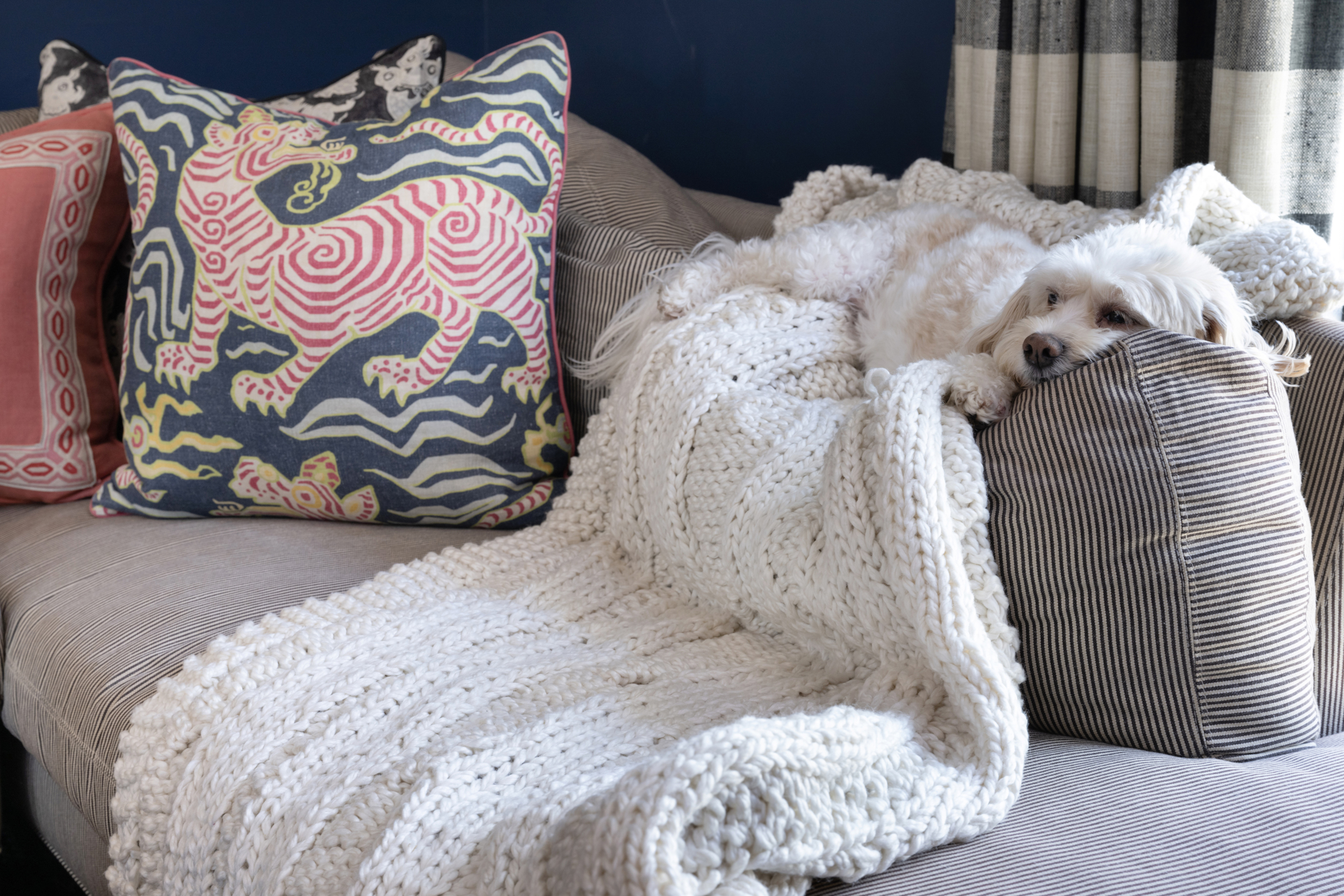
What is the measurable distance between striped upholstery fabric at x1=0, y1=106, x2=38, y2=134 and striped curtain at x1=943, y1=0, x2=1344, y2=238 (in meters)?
1.73

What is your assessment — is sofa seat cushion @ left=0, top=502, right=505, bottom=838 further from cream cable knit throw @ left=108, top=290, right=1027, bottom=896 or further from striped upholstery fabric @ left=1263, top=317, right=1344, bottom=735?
striped upholstery fabric @ left=1263, top=317, right=1344, bottom=735

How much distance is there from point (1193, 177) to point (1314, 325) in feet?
0.77

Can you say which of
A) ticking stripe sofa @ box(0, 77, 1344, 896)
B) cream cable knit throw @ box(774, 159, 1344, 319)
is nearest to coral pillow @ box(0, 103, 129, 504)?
ticking stripe sofa @ box(0, 77, 1344, 896)

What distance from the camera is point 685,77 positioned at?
2455 mm

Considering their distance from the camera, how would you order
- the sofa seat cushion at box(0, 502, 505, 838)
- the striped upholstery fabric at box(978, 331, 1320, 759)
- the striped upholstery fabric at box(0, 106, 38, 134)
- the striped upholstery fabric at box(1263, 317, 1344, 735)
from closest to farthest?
1. the striped upholstery fabric at box(978, 331, 1320, 759)
2. the striped upholstery fabric at box(1263, 317, 1344, 735)
3. the sofa seat cushion at box(0, 502, 505, 838)
4. the striped upholstery fabric at box(0, 106, 38, 134)

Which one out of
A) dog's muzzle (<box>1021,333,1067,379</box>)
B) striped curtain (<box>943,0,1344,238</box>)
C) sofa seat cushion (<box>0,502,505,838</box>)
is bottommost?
sofa seat cushion (<box>0,502,505,838</box>)

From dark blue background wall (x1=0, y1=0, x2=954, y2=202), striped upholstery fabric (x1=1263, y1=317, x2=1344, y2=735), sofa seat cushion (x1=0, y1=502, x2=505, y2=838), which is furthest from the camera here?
dark blue background wall (x1=0, y1=0, x2=954, y2=202)

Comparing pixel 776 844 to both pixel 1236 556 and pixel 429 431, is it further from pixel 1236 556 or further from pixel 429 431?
pixel 429 431

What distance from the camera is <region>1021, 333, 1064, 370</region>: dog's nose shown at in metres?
0.97

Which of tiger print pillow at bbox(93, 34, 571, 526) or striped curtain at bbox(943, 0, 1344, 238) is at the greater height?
striped curtain at bbox(943, 0, 1344, 238)

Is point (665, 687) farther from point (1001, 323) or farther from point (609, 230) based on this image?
point (609, 230)

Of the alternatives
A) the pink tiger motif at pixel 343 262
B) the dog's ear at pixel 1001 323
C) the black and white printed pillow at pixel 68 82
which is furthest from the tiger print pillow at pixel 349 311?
the dog's ear at pixel 1001 323

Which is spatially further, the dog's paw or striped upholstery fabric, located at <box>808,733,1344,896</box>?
the dog's paw

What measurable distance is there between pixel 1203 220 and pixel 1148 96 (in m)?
0.30
